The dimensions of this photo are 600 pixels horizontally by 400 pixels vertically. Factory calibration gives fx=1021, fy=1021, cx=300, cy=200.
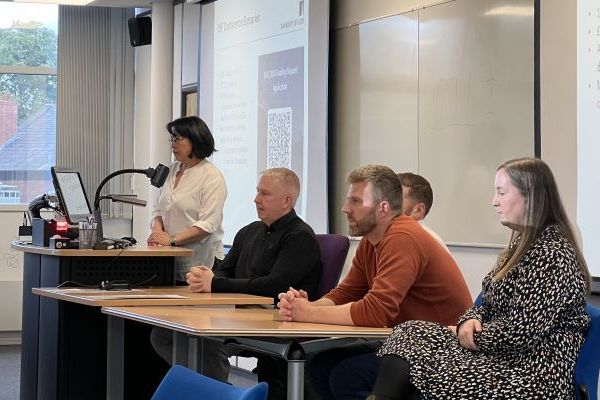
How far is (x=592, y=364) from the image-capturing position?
2.87m

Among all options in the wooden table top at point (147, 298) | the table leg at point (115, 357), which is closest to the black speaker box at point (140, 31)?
the wooden table top at point (147, 298)

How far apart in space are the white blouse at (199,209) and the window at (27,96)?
14.0ft

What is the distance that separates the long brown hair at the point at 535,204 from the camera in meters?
2.96

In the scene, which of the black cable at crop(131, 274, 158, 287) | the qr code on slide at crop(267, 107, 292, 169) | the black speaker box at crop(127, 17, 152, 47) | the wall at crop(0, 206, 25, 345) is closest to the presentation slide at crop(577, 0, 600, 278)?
the black cable at crop(131, 274, 158, 287)

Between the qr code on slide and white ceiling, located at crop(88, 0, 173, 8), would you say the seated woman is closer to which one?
the qr code on slide

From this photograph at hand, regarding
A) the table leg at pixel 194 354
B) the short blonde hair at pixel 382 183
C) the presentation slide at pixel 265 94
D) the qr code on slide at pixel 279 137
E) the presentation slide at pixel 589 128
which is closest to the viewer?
the short blonde hair at pixel 382 183

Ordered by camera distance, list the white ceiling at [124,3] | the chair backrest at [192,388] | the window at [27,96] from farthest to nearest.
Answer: the window at [27,96]
the white ceiling at [124,3]
the chair backrest at [192,388]

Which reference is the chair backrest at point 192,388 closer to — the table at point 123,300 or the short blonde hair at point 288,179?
the table at point 123,300

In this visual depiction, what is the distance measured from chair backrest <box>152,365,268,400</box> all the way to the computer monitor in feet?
9.42

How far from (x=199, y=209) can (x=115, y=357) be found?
1.11m

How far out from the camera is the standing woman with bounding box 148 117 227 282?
4.94m

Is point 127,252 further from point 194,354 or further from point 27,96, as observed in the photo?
point 27,96

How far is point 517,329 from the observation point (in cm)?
281

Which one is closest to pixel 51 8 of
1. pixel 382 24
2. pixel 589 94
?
pixel 382 24
